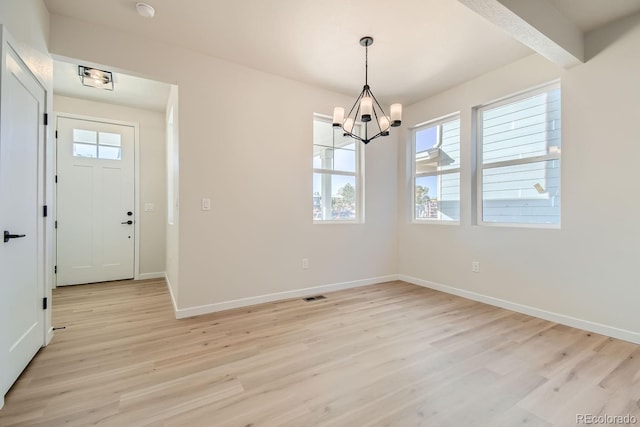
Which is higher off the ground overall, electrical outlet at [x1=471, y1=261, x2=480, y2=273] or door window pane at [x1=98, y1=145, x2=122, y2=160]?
door window pane at [x1=98, y1=145, x2=122, y2=160]

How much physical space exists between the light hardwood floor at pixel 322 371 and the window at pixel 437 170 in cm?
152

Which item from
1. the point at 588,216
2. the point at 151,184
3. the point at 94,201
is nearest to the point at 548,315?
the point at 588,216

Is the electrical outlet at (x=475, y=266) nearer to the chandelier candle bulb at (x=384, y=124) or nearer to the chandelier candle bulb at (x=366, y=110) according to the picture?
the chandelier candle bulb at (x=384, y=124)

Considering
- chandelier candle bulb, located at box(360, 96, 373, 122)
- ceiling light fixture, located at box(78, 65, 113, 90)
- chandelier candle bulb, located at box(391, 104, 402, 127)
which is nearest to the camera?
chandelier candle bulb, located at box(360, 96, 373, 122)

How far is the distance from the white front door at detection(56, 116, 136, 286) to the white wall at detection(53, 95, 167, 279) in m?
0.15

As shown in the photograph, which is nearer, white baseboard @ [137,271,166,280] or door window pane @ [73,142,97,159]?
door window pane @ [73,142,97,159]

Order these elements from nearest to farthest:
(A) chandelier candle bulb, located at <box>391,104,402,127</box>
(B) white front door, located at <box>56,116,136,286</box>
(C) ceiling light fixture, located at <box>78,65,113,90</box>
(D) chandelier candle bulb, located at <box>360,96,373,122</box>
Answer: (D) chandelier candle bulb, located at <box>360,96,373,122</box>, (A) chandelier candle bulb, located at <box>391,104,402,127</box>, (C) ceiling light fixture, located at <box>78,65,113,90</box>, (B) white front door, located at <box>56,116,136,286</box>

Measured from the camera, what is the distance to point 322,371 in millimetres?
1945

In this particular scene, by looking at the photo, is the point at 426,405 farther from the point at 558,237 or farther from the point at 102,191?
the point at 102,191

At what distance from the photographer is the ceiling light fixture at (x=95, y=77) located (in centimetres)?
331

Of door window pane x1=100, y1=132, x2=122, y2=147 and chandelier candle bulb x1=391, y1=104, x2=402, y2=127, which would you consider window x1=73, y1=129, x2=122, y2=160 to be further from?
chandelier candle bulb x1=391, y1=104, x2=402, y2=127

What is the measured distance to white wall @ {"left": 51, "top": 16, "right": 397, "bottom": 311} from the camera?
9.36 feet

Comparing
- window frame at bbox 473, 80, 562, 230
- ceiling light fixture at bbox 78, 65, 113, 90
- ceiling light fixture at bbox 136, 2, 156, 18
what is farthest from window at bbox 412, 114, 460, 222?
ceiling light fixture at bbox 78, 65, 113, 90

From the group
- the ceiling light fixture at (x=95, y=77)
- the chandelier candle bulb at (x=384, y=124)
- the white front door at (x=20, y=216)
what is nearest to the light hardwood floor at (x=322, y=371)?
the white front door at (x=20, y=216)
